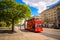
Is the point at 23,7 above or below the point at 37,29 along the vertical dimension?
above

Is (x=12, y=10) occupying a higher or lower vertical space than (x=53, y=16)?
lower

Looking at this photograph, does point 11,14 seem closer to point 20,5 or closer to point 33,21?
point 20,5

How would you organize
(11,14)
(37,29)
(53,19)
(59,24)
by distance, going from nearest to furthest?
(11,14), (37,29), (59,24), (53,19)

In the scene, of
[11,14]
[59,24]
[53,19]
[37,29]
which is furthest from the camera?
[53,19]

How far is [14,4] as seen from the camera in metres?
30.8

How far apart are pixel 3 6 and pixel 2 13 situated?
149cm

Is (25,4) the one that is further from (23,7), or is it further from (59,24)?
(59,24)

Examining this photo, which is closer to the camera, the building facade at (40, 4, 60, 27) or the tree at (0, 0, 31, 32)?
the tree at (0, 0, 31, 32)

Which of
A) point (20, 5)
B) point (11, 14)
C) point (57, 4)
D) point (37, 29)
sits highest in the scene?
point (57, 4)

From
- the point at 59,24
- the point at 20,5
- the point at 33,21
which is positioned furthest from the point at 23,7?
the point at 59,24

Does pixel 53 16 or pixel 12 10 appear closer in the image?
pixel 12 10

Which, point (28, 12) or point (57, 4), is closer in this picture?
point (28, 12)

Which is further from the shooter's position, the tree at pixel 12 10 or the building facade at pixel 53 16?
the building facade at pixel 53 16

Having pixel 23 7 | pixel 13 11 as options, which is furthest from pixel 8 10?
pixel 23 7
